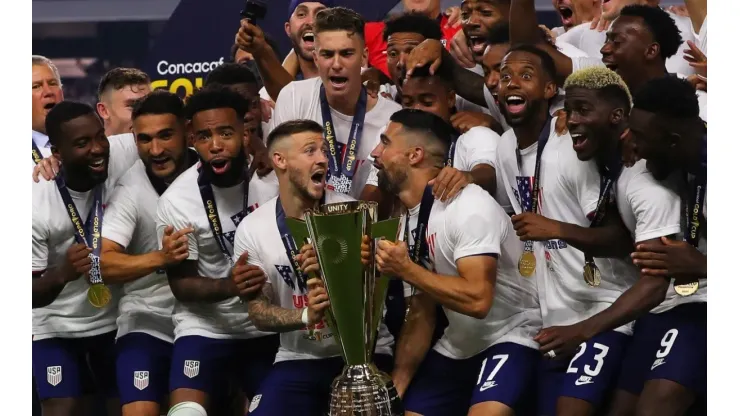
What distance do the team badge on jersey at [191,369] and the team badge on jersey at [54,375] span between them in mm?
554

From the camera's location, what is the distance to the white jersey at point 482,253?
4.01 meters

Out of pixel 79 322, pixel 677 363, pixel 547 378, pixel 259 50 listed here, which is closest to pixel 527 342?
pixel 547 378

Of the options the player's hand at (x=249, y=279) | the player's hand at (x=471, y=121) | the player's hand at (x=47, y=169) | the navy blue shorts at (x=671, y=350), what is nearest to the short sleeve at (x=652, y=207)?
the navy blue shorts at (x=671, y=350)

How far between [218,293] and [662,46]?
1883 mm

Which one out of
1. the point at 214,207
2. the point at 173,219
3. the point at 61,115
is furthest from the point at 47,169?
the point at 214,207

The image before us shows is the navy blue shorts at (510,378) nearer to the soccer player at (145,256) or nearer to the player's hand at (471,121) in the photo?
the player's hand at (471,121)

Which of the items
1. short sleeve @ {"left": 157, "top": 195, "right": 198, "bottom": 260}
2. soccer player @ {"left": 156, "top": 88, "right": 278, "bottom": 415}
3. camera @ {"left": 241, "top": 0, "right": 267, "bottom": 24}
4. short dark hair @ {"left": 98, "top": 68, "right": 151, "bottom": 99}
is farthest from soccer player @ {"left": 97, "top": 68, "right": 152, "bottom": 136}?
camera @ {"left": 241, "top": 0, "right": 267, "bottom": 24}

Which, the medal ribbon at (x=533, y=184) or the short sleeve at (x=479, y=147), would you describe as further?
the short sleeve at (x=479, y=147)

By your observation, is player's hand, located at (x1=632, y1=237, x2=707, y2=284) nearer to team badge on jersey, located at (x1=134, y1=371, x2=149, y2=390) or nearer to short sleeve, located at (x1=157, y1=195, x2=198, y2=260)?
short sleeve, located at (x1=157, y1=195, x2=198, y2=260)

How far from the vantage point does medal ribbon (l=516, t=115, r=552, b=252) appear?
13.2ft

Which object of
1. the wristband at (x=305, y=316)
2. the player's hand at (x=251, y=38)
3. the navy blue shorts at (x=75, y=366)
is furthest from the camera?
the navy blue shorts at (x=75, y=366)

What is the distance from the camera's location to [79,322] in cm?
475

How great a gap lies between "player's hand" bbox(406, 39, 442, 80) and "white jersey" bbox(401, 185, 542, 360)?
0.48m
